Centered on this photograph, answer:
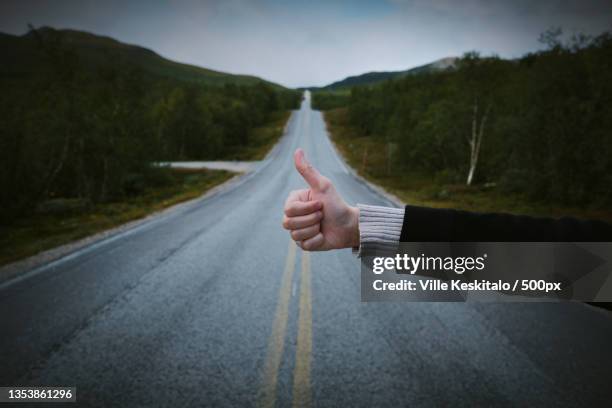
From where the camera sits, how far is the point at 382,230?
1.54 meters

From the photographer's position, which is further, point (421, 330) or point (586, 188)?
point (586, 188)

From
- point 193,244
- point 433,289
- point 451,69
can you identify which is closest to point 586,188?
point 451,69

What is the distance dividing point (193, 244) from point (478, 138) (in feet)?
66.3

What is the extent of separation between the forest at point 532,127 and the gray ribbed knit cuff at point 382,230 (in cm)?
1361

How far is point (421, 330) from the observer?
374 cm

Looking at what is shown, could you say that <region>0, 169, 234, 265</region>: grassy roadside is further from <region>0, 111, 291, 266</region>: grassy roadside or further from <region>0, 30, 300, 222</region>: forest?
<region>0, 30, 300, 222</region>: forest

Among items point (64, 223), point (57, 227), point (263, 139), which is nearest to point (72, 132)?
point (64, 223)

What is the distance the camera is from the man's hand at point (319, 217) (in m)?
1.64

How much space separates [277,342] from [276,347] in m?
0.11

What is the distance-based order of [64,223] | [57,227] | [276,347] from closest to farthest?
[276,347] → [57,227] → [64,223]

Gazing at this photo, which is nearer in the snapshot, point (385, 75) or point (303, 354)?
point (303, 354)

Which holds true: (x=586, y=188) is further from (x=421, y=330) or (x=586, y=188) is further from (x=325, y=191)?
(x=325, y=191)

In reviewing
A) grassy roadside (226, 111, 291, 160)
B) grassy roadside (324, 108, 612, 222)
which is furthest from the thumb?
grassy roadside (226, 111, 291, 160)

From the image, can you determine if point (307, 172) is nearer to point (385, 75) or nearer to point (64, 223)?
point (64, 223)
